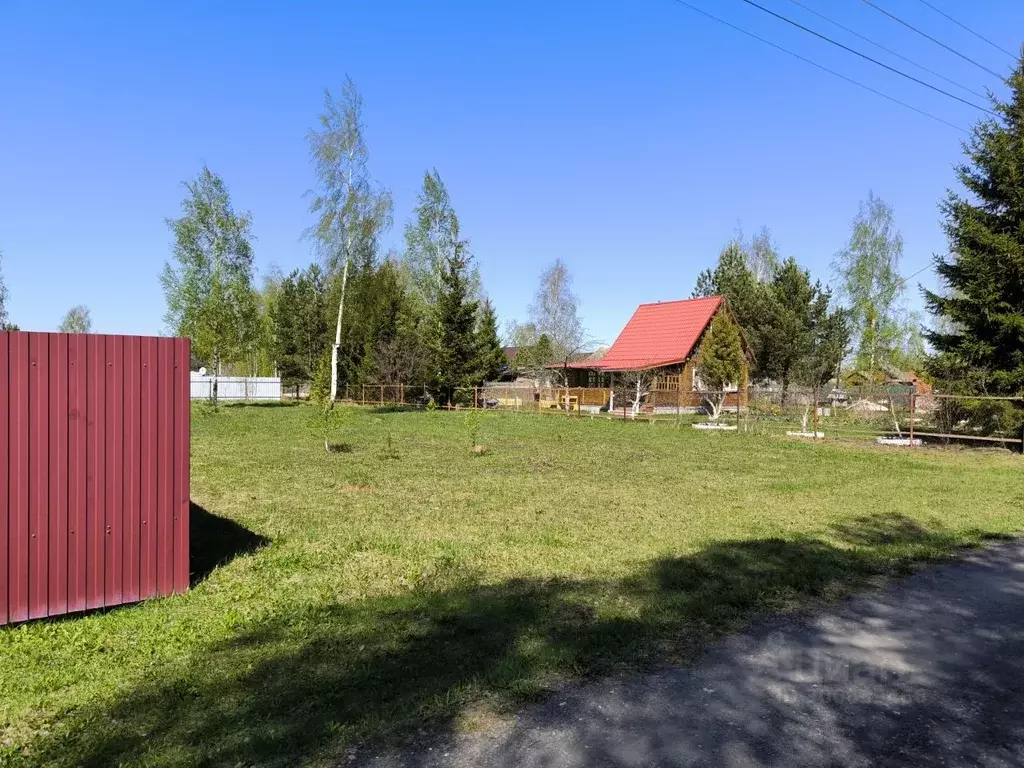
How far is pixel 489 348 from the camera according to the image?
39.2 meters

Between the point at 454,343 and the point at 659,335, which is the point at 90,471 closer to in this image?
the point at 454,343

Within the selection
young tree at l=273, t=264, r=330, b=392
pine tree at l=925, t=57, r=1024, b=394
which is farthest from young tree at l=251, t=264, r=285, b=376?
pine tree at l=925, t=57, r=1024, b=394

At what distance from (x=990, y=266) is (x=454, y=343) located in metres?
24.2

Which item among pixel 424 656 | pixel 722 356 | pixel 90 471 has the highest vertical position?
pixel 722 356

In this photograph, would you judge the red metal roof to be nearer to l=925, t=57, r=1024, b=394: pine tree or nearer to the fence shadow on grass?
l=925, t=57, r=1024, b=394: pine tree

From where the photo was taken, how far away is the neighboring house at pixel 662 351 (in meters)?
36.0

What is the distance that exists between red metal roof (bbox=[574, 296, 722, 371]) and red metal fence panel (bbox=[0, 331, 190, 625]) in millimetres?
30640

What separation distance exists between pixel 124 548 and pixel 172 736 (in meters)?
2.29

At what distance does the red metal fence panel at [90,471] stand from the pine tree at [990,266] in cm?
2035

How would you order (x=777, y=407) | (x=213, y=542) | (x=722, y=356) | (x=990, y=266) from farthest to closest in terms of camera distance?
(x=722, y=356)
(x=777, y=407)
(x=990, y=266)
(x=213, y=542)

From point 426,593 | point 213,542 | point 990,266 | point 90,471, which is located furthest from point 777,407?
point 90,471

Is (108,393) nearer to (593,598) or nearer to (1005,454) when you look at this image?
(593,598)

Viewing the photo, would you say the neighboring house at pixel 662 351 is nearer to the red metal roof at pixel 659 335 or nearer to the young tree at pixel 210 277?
the red metal roof at pixel 659 335

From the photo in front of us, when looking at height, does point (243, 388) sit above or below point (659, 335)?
below
